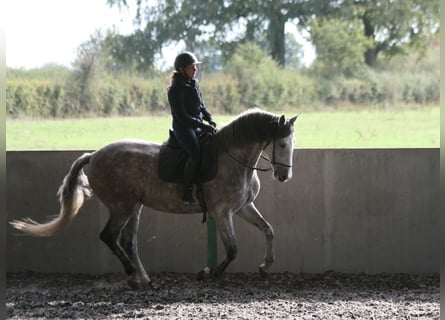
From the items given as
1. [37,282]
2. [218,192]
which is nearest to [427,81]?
[218,192]

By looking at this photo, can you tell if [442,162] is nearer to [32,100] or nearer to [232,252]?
[232,252]

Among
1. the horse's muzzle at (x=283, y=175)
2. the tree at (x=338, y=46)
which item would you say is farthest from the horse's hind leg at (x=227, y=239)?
the tree at (x=338, y=46)

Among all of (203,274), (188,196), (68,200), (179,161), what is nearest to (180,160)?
(179,161)

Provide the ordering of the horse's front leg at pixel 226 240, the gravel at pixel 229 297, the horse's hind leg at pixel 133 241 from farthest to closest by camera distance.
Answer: the horse's hind leg at pixel 133 241 → the horse's front leg at pixel 226 240 → the gravel at pixel 229 297

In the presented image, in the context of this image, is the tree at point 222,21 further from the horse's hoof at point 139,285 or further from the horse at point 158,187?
the horse's hoof at point 139,285

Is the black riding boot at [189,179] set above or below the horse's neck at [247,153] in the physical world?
below

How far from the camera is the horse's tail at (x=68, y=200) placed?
664 cm

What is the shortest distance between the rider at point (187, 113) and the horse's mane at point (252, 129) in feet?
0.54

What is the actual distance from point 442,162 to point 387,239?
538 centimetres

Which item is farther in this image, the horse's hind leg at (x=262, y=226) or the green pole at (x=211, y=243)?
the green pole at (x=211, y=243)

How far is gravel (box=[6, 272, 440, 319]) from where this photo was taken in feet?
17.9

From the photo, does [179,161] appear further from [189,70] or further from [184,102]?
[189,70]

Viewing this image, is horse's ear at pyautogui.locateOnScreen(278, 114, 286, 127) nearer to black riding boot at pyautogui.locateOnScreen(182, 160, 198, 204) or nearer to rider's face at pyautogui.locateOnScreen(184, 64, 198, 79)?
black riding boot at pyautogui.locateOnScreen(182, 160, 198, 204)

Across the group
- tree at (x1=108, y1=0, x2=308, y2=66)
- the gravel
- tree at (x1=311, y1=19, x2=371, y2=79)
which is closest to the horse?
the gravel
